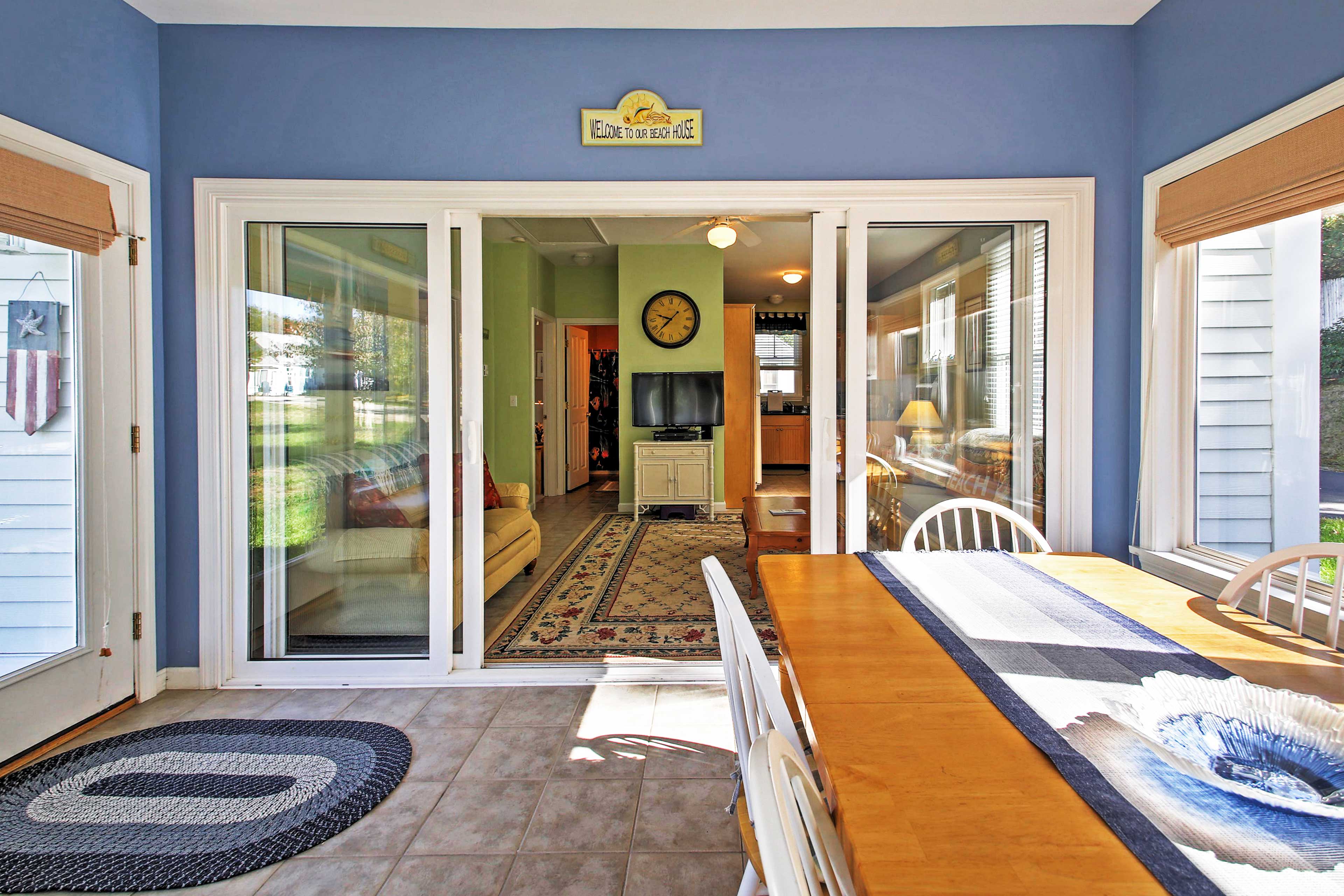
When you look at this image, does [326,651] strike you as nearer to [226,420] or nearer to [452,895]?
[226,420]

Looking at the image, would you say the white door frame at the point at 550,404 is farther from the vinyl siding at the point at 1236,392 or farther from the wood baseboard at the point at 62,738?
the vinyl siding at the point at 1236,392

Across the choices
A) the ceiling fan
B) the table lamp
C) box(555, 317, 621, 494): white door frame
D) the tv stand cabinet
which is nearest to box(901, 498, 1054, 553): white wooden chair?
the table lamp

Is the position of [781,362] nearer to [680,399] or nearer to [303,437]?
[680,399]

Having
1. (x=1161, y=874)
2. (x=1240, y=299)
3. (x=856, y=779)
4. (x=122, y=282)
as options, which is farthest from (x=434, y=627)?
(x=1240, y=299)

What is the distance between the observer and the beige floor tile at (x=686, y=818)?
176cm

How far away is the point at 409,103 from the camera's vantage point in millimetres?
2652

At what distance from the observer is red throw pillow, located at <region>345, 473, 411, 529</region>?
2783mm

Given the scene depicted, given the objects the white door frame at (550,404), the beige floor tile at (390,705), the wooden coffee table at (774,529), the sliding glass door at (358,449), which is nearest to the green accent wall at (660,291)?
the white door frame at (550,404)

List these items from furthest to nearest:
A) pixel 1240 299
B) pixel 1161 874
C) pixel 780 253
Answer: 1. pixel 780 253
2. pixel 1240 299
3. pixel 1161 874

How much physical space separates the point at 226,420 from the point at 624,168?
6.12ft

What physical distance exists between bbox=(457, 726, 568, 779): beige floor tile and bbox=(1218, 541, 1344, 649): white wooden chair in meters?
1.90

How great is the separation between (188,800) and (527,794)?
0.96 m

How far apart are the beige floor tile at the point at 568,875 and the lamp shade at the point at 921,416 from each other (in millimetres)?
1864

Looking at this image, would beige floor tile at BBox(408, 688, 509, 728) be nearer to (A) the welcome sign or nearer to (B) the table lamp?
(B) the table lamp
